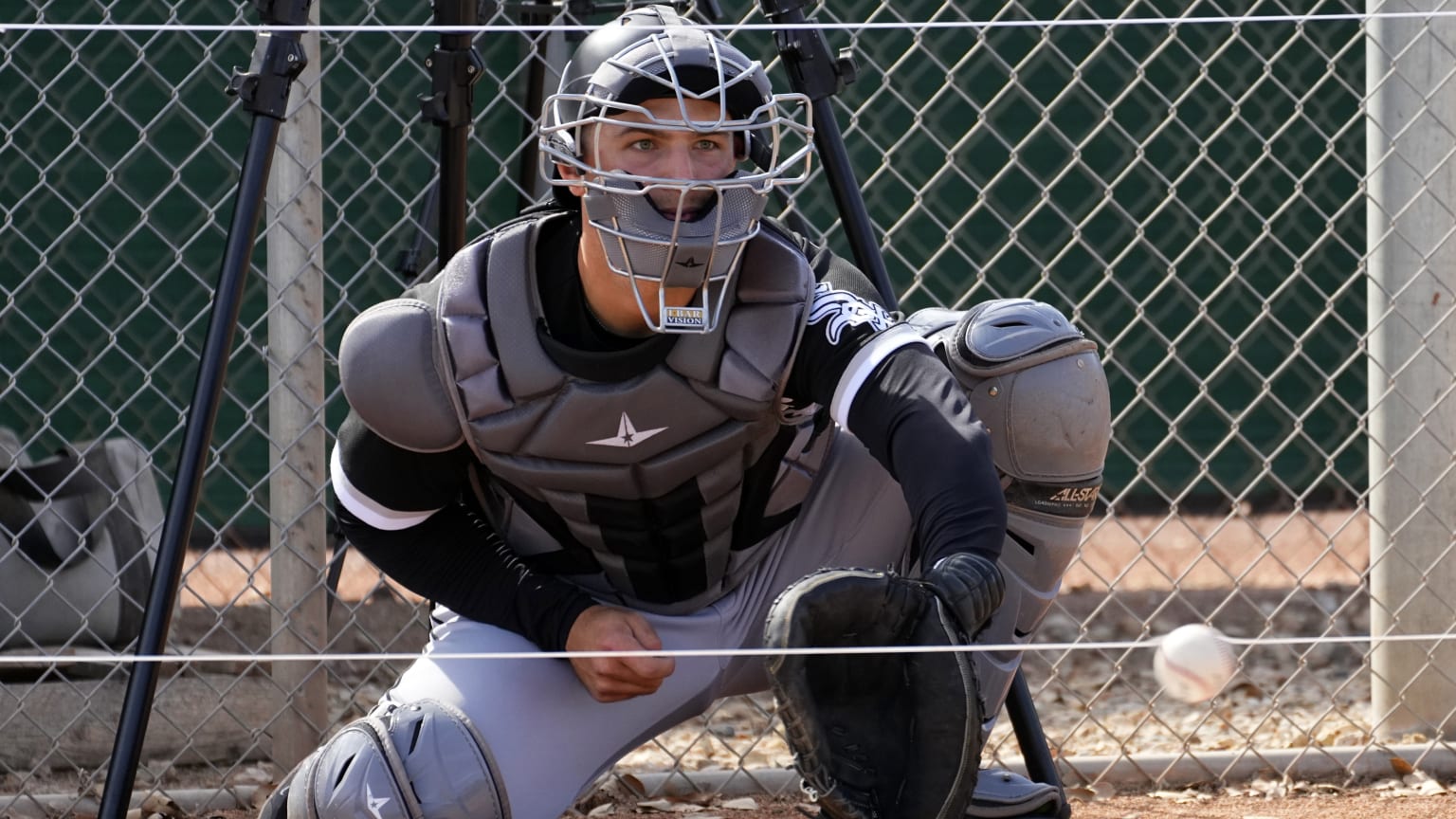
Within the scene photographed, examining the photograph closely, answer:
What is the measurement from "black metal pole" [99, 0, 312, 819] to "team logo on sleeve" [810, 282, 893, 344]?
874 millimetres

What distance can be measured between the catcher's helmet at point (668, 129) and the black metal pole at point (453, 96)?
1.64ft

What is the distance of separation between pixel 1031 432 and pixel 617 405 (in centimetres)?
62

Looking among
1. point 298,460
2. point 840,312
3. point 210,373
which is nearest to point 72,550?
point 298,460

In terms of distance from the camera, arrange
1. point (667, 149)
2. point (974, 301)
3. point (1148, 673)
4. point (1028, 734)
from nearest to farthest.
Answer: point (667, 149), point (1028, 734), point (1148, 673), point (974, 301)

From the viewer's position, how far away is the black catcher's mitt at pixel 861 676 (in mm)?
1868

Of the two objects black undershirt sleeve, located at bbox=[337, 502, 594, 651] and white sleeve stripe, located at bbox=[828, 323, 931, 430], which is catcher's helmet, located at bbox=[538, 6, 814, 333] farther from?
black undershirt sleeve, located at bbox=[337, 502, 594, 651]

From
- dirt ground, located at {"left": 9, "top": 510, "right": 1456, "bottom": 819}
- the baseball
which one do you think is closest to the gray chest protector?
dirt ground, located at {"left": 9, "top": 510, "right": 1456, "bottom": 819}

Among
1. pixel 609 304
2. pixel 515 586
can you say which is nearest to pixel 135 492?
pixel 515 586

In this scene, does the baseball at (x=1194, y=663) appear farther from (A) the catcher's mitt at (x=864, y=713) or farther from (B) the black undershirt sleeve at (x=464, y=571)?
(B) the black undershirt sleeve at (x=464, y=571)

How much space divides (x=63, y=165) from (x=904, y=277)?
2684mm

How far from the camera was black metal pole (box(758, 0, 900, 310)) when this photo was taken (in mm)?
2695

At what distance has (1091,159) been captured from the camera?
5.64m

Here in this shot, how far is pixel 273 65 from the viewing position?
246 centimetres

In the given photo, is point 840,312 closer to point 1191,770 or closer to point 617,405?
point 617,405
